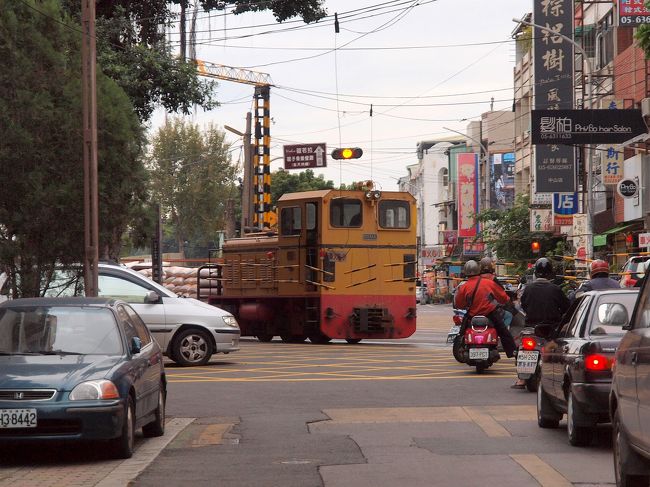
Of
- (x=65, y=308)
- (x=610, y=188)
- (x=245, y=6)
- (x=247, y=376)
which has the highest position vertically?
(x=245, y=6)

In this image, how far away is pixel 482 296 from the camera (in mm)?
20094

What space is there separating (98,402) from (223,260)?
2542 centimetres

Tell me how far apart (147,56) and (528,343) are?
16387 mm

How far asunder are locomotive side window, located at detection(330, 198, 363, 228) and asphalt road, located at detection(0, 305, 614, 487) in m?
10.8

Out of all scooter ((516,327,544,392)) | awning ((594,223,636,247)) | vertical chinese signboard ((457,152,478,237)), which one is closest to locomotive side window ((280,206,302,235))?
scooter ((516,327,544,392))

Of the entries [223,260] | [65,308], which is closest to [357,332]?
[223,260]

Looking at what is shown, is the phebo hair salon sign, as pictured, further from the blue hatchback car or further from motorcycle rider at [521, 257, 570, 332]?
the blue hatchback car

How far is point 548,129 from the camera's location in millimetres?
39156

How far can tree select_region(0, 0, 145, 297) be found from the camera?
18.8m

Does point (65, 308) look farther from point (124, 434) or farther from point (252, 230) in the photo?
point (252, 230)

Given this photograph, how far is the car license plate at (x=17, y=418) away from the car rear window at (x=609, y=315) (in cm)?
484

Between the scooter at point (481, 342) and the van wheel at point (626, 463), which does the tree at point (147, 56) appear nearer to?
the scooter at point (481, 342)

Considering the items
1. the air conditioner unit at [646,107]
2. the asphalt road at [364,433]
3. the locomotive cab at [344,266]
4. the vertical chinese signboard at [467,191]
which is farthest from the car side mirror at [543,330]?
the vertical chinese signboard at [467,191]

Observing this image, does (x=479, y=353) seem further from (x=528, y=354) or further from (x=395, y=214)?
(x=395, y=214)
